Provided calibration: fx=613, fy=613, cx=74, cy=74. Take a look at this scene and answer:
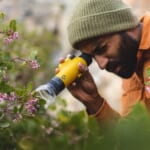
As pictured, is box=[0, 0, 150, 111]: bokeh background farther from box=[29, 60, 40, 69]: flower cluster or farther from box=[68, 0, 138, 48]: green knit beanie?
box=[29, 60, 40, 69]: flower cluster

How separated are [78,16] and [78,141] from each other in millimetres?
2170

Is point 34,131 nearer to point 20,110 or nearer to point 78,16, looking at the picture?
point 20,110

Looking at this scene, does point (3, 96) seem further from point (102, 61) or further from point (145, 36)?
point (145, 36)

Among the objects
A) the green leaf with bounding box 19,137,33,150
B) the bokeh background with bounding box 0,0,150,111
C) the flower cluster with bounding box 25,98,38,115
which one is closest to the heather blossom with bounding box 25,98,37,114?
the flower cluster with bounding box 25,98,38,115

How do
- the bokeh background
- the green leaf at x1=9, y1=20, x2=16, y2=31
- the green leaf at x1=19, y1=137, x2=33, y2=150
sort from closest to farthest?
1. the green leaf at x1=19, y1=137, x2=33, y2=150
2. the green leaf at x1=9, y1=20, x2=16, y2=31
3. the bokeh background

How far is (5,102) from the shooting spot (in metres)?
2.24

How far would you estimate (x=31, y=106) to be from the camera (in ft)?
7.50

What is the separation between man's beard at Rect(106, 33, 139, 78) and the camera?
3000mm

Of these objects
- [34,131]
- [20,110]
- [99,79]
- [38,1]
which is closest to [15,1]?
[38,1]

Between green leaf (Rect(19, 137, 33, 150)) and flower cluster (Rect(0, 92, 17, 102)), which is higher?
green leaf (Rect(19, 137, 33, 150))

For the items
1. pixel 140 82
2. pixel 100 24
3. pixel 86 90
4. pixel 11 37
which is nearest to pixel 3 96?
pixel 11 37

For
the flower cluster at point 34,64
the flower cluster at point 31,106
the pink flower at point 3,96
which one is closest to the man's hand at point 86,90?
the flower cluster at point 34,64

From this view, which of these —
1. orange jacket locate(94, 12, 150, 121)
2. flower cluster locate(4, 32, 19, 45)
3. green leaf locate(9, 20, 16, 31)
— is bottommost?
orange jacket locate(94, 12, 150, 121)

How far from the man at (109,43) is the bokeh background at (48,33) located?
4014 millimetres
